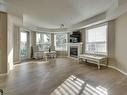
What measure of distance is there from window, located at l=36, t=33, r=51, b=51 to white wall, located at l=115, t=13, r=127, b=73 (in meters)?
6.01

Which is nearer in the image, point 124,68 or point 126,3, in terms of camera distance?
point 126,3

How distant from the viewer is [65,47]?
9.57 m

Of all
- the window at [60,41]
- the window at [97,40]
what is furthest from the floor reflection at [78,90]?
the window at [60,41]

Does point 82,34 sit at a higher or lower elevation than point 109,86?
higher

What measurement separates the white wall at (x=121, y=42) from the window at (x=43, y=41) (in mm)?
6015

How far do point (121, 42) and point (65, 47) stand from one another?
18.4ft

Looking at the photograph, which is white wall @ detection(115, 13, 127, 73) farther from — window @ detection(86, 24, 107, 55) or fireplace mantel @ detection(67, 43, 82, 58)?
fireplace mantel @ detection(67, 43, 82, 58)

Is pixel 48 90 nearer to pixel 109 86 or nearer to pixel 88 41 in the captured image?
pixel 109 86

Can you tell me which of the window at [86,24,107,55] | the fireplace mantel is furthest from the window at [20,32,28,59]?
the window at [86,24,107,55]

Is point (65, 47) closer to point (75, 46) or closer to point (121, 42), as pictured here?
point (75, 46)

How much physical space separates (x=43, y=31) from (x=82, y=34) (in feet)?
11.3

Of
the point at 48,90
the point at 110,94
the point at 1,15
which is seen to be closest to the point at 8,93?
the point at 48,90

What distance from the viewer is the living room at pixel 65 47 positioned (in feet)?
9.72

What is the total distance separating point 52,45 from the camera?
31.7 feet
